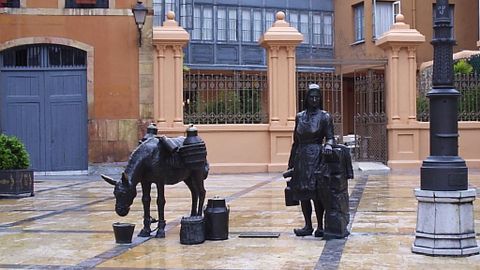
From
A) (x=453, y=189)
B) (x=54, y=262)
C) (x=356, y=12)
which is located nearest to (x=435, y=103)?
(x=453, y=189)

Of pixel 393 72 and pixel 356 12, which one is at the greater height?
pixel 356 12

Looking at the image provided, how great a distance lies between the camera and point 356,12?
3403 centimetres

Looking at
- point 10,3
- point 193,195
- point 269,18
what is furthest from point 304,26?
point 193,195

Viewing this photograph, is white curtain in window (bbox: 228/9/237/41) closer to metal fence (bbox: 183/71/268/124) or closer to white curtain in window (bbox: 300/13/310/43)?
white curtain in window (bbox: 300/13/310/43)

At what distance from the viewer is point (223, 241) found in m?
8.69

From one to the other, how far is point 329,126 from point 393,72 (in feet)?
42.0

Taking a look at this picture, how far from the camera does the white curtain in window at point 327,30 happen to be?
34594mm

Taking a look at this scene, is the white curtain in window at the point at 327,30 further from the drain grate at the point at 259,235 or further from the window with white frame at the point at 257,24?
the drain grate at the point at 259,235

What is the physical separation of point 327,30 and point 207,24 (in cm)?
644

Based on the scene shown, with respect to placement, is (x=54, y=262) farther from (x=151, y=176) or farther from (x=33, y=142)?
(x=33, y=142)

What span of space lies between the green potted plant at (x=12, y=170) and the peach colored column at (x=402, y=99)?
10567 mm

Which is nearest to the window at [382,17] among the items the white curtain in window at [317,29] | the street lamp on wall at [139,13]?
the white curtain in window at [317,29]

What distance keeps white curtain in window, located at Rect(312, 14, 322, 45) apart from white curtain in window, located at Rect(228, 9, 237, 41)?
4.26m

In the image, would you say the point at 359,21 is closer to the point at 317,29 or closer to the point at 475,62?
the point at 317,29
